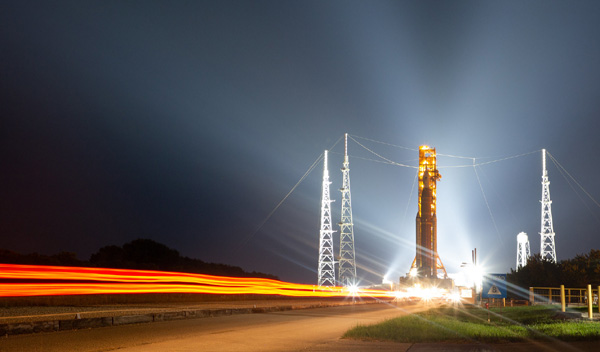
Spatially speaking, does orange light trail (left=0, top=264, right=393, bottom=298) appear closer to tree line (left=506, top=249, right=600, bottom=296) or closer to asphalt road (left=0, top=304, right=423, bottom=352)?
asphalt road (left=0, top=304, right=423, bottom=352)

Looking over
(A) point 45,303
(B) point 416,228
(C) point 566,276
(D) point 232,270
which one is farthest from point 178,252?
(A) point 45,303

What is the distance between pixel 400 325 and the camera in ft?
60.1

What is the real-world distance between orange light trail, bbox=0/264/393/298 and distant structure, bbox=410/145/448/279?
4420 centimetres

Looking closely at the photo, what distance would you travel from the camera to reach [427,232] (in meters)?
79.7

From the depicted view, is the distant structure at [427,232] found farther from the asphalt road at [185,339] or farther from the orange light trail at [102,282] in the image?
the asphalt road at [185,339]

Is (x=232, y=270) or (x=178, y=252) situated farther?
(x=178, y=252)

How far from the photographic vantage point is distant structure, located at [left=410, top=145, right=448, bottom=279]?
7881 cm

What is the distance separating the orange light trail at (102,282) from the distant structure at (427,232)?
44203 millimetres

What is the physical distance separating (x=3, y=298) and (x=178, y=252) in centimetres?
5776

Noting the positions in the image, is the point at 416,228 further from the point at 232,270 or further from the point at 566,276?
the point at 232,270

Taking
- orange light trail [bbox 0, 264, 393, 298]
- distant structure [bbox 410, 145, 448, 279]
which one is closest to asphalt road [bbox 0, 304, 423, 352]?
orange light trail [bbox 0, 264, 393, 298]

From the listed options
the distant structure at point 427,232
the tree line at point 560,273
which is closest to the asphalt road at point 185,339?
the tree line at point 560,273

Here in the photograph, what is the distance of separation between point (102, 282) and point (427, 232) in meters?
60.4

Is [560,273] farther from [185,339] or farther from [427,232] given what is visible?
[185,339]
